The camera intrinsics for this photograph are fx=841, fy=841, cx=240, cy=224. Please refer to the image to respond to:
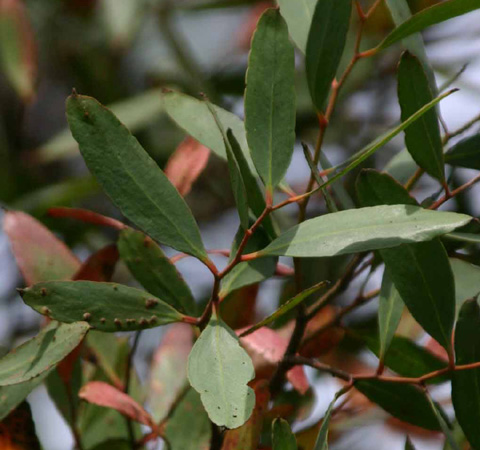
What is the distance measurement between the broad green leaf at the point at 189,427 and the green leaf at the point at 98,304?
7.4 inches

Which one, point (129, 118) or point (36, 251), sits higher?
point (36, 251)

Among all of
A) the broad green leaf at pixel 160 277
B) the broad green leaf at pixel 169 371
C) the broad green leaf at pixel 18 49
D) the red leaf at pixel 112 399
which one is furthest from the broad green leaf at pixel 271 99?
the broad green leaf at pixel 18 49

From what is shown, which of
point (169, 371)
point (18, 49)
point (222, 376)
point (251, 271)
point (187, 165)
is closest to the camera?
point (222, 376)

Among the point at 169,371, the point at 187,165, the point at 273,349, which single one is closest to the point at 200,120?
the point at 187,165

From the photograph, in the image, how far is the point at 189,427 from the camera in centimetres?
73

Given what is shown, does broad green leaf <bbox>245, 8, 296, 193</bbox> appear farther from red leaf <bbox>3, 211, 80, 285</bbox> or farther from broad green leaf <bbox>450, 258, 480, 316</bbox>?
red leaf <bbox>3, 211, 80, 285</bbox>

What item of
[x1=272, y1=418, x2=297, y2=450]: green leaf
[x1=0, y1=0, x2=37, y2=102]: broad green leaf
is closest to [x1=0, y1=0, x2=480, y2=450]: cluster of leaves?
[x1=272, y1=418, x2=297, y2=450]: green leaf

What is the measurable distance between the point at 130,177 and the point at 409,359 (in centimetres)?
27

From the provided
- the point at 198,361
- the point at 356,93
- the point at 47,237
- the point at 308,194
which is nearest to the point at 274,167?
the point at 308,194

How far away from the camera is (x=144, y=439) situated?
71 centimetres

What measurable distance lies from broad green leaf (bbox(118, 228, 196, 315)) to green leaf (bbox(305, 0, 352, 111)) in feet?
0.53

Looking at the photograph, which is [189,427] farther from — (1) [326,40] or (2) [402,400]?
(1) [326,40]

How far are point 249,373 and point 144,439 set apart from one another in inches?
10.2

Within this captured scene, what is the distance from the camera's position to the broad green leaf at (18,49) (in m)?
1.52
